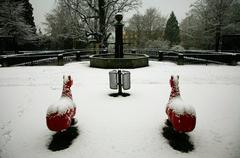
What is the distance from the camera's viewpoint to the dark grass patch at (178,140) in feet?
12.0

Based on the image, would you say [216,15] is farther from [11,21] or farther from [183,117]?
[11,21]

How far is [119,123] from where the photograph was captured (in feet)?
15.5

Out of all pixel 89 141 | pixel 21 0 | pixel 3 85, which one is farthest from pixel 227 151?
pixel 21 0

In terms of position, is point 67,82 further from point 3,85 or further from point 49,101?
point 3,85

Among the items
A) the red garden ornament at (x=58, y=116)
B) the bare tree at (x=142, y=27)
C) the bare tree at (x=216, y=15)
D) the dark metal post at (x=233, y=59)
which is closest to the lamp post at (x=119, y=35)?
the dark metal post at (x=233, y=59)

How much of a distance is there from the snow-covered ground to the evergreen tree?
145 feet

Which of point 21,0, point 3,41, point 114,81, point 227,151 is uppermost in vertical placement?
point 21,0

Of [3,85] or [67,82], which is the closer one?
[67,82]

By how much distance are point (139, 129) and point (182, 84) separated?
17.3 feet

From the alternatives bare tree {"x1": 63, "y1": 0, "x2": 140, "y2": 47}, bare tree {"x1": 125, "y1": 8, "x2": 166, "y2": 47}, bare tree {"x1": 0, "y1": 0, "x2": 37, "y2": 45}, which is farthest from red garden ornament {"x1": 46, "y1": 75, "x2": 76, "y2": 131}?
bare tree {"x1": 125, "y1": 8, "x2": 166, "y2": 47}

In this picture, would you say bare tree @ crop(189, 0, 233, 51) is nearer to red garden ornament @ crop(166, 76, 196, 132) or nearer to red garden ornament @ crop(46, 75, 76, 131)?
red garden ornament @ crop(166, 76, 196, 132)

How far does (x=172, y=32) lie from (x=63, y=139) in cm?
5034

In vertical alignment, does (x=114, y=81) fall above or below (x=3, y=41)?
below

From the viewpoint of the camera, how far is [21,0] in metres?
29.7
